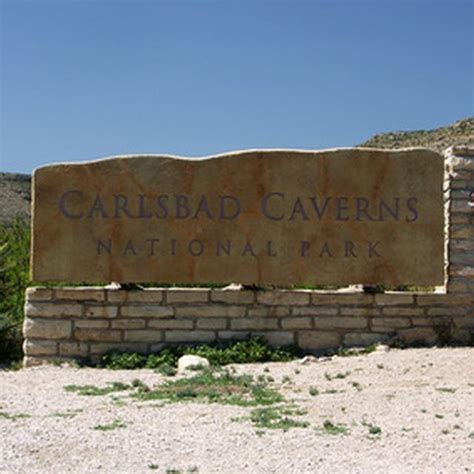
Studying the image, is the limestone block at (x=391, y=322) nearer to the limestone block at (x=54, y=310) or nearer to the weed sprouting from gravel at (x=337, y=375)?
the weed sprouting from gravel at (x=337, y=375)

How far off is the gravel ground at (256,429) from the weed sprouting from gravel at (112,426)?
27 mm

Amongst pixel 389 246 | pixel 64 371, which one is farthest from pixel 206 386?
pixel 389 246

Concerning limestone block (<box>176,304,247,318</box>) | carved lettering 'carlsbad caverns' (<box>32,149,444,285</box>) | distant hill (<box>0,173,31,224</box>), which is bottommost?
limestone block (<box>176,304,247,318</box>)

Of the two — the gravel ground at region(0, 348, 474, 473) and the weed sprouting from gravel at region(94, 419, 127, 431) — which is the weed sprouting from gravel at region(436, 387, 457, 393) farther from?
the weed sprouting from gravel at region(94, 419, 127, 431)

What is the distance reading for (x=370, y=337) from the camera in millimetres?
10047

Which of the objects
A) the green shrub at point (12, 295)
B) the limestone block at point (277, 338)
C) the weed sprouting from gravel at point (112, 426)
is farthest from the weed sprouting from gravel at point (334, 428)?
the green shrub at point (12, 295)

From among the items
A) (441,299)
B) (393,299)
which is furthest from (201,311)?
(441,299)

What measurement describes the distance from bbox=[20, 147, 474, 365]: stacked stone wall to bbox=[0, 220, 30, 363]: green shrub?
1.03m

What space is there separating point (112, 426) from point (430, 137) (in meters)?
35.7

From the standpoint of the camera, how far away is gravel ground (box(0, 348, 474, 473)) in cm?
502

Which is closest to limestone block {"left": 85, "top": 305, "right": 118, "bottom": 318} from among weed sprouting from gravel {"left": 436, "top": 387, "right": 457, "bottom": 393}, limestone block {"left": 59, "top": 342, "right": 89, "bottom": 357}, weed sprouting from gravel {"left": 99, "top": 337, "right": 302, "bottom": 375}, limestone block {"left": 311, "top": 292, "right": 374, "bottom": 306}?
limestone block {"left": 59, "top": 342, "right": 89, "bottom": 357}

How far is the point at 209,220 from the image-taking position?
10.1 meters

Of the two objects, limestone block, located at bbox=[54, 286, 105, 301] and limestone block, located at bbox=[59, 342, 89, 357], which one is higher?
limestone block, located at bbox=[54, 286, 105, 301]

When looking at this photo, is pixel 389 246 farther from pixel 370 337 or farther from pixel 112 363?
pixel 112 363
